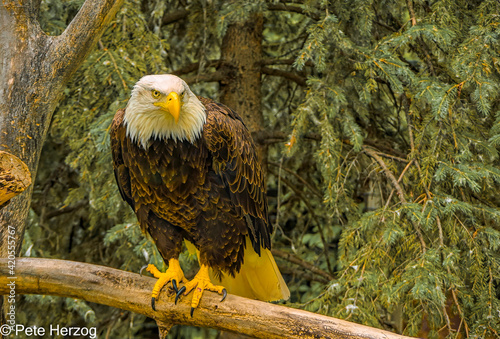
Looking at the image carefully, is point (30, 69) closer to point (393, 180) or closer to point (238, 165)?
point (238, 165)

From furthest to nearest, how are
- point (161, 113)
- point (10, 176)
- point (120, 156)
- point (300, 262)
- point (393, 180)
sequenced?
point (300, 262)
point (393, 180)
point (120, 156)
point (161, 113)
point (10, 176)

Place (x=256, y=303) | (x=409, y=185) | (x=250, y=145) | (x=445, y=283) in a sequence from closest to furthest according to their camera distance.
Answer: (x=256, y=303) → (x=445, y=283) → (x=250, y=145) → (x=409, y=185)

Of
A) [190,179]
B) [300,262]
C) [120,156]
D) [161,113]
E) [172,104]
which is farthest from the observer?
[300,262]

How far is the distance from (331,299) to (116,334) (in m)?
2.16

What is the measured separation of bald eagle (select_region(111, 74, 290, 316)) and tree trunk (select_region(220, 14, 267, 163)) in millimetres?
948

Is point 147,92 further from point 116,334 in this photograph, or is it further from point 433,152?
point 116,334

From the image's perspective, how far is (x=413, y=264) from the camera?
104 inches

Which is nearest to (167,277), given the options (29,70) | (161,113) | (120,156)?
(120,156)

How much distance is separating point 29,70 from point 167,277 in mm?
1255

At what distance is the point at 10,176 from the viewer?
2121mm

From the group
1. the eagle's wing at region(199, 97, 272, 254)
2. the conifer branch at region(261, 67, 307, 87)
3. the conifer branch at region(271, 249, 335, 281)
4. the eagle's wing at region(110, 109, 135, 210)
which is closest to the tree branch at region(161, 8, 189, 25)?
the conifer branch at region(261, 67, 307, 87)

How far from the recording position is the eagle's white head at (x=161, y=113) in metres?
2.41

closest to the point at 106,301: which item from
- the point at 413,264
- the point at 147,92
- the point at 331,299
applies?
the point at 147,92

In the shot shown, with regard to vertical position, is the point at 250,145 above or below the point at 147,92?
below
